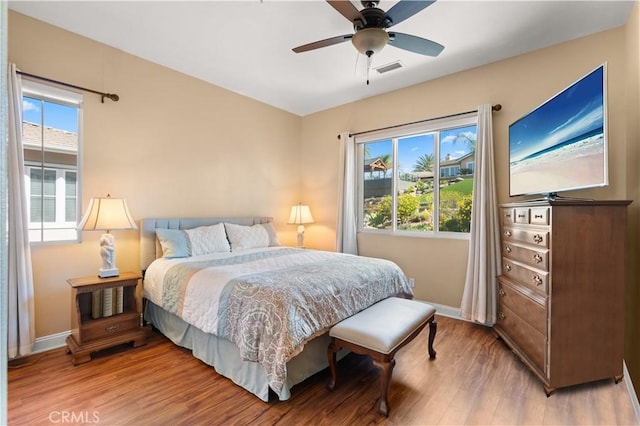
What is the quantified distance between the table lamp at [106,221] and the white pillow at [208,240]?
674 mm

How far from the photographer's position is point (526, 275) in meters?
2.29

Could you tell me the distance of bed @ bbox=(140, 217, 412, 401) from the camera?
6.06ft

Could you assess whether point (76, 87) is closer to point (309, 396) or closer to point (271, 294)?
point (271, 294)

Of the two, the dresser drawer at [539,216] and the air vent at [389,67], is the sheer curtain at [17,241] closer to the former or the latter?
the air vent at [389,67]

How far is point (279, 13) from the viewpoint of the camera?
2.39 meters

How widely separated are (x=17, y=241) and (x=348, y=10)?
2.95m

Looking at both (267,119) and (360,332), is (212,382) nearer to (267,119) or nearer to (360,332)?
(360,332)

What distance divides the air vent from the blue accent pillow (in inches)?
111

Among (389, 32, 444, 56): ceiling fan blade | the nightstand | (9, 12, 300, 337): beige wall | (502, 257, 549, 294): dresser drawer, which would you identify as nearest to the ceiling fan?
(389, 32, 444, 56): ceiling fan blade

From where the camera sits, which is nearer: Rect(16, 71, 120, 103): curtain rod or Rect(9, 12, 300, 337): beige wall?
Rect(16, 71, 120, 103): curtain rod

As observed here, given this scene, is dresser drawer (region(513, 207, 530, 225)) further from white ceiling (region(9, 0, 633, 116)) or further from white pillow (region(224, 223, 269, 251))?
white pillow (region(224, 223, 269, 251))

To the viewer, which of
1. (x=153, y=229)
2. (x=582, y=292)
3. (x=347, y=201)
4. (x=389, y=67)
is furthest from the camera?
(x=347, y=201)

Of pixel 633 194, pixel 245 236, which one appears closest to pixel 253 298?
pixel 245 236

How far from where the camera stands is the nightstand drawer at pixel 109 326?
239 centimetres
